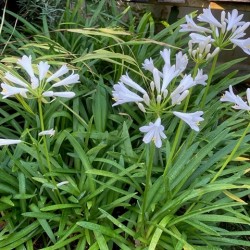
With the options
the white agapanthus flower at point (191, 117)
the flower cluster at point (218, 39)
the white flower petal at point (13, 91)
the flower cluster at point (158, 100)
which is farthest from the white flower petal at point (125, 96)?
the flower cluster at point (218, 39)

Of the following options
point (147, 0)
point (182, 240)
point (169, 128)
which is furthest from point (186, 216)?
point (147, 0)

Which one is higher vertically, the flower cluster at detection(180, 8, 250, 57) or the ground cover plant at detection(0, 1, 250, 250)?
the flower cluster at detection(180, 8, 250, 57)

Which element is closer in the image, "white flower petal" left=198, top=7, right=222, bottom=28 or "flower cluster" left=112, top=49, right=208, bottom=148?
"flower cluster" left=112, top=49, right=208, bottom=148

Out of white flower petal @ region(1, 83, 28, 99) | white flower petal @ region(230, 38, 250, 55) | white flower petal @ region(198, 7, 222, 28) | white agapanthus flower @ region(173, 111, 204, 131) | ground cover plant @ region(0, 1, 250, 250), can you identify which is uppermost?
white flower petal @ region(198, 7, 222, 28)

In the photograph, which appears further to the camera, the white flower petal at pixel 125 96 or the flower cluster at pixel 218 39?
the flower cluster at pixel 218 39

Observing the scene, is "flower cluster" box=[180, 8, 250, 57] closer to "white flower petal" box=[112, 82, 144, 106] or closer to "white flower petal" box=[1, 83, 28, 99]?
"white flower petal" box=[112, 82, 144, 106]

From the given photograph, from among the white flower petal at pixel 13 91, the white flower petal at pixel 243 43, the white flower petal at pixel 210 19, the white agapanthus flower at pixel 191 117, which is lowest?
the white flower petal at pixel 13 91

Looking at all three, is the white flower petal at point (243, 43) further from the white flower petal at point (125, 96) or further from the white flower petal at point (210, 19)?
the white flower petal at point (125, 96)

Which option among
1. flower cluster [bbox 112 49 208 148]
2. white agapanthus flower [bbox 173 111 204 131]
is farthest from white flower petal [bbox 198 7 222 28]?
white agapanthus flower [bbox 173 111 204 131]

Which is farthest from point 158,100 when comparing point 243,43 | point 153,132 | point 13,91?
point 243,43

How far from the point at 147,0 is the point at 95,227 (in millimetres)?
2274

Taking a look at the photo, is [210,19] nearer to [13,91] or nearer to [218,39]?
[218,39]

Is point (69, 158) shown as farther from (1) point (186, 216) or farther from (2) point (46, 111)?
(1) point (186, 216)

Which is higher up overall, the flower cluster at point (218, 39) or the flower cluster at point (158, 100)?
the flower cluster at point (218, 39)
